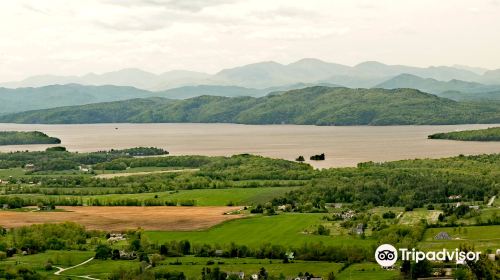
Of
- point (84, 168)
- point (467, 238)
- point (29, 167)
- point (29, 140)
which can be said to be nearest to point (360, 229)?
point (467, 238)

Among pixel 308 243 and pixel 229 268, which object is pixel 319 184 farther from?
pixel 229 268

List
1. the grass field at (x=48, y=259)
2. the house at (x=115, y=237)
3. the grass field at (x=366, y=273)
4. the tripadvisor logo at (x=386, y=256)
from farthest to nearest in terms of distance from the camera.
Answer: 1. the house at (x=115, y=237)
2. the grass field at (x=48, y=259)
3. the tripadvisor logo at (x=386, y=256)
4. the grass field at (x=366, y=273)

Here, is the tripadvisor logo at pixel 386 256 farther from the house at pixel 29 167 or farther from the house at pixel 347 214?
the house at pixel 29 167

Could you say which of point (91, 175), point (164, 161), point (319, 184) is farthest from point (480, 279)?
point (164, 161)

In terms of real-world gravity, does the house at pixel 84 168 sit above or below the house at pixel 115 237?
above

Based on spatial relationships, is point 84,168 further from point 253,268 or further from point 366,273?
point 366,273

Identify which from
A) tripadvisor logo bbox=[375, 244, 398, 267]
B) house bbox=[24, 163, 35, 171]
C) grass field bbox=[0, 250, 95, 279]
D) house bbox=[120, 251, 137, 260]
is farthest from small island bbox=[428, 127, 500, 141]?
grass field bbox=[0, 250, 95, 279]

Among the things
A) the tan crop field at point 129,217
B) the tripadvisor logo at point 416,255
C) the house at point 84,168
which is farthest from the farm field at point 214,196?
the tripadvisor logo at point 416,255
